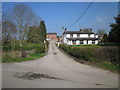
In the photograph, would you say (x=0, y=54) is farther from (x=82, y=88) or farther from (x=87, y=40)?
(x=87, y=40)

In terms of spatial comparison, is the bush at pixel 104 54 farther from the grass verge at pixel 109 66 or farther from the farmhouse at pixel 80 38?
the farmhouse at pixel 80 38

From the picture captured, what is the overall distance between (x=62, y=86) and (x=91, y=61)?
5204 millimetres

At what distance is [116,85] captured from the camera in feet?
14.8

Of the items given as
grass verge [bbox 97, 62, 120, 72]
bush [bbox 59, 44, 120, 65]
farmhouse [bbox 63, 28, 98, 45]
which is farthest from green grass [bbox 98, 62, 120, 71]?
farmhouse [bbox 63, 28, 98, 45]

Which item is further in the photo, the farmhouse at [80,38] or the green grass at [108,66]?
the farmhouse at [80,38]

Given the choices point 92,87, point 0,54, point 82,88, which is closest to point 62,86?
point 82,88

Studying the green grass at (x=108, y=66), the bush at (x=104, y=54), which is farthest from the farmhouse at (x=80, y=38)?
the green grass at (x=108, y=66)

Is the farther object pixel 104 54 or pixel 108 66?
pixel 104 54

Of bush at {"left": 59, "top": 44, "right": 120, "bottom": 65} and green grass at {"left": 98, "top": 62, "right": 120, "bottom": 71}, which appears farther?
bush at {"left": 59, "top": 44, "right": 120, "bottom": 65}

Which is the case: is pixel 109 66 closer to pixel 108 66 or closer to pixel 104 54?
pixel 108 66

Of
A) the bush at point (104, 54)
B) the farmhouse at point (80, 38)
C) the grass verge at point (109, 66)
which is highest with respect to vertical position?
the farmhouse at point (80, 38)

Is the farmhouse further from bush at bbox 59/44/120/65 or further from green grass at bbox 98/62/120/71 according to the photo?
green grass at bbox 98/62/120/71

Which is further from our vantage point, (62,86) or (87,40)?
(87,40)

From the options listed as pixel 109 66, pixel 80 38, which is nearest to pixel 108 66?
pixel 109 66
